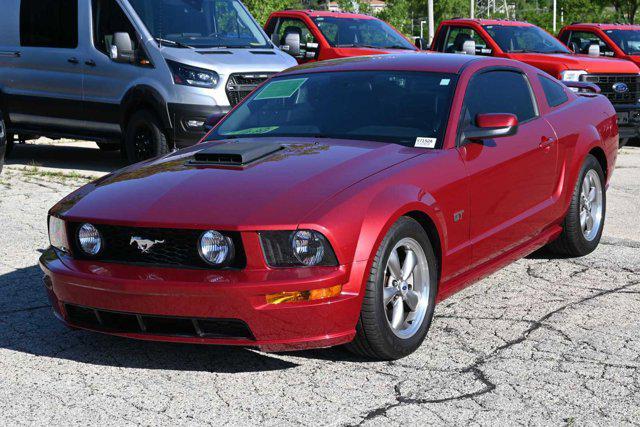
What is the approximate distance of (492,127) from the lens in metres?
5.62

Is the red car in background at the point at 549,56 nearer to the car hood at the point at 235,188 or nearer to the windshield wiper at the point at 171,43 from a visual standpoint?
the windshield wiper at the point at 171,43

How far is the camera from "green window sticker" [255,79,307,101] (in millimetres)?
6252

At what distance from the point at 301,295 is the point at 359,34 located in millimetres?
10983

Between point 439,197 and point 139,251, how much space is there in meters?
1.49

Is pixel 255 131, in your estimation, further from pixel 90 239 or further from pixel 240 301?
pixel 240 301

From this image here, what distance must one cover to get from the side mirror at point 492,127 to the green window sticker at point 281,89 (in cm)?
114

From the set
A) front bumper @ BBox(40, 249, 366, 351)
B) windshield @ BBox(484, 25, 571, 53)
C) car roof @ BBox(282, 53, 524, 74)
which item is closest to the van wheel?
car roof @ BBox(282, 53, 524, 74)

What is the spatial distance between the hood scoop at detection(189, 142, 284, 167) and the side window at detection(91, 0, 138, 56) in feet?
20.2

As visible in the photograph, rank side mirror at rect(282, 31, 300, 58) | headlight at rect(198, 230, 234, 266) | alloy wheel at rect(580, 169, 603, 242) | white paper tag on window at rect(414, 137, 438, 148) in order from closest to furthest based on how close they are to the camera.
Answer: headlight at rect(198, 230, 234, 266) < white paper tag on window at rect(414, 137, 438, 148) < alloy wheel at rect(580, 169, 603, 242) < side mirror at rect(282, 31, 300, 58)

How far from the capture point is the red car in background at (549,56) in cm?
1424

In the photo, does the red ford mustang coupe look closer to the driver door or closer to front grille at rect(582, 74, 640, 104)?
the driver door

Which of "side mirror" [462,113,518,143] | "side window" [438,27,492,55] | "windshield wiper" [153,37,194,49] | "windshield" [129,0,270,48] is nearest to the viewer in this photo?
"side mirror" [462,113,518,143]

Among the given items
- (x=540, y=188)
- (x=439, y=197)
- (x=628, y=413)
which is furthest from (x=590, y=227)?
(x=628, y=413)

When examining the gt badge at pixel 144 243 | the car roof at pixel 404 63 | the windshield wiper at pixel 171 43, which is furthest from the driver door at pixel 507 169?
the windshield wiper at pixel 171 43
